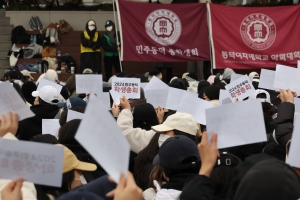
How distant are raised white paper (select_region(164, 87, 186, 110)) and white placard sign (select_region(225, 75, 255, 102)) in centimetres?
58

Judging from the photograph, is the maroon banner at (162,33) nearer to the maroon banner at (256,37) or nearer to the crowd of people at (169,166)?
the maroon banner at (256,37)

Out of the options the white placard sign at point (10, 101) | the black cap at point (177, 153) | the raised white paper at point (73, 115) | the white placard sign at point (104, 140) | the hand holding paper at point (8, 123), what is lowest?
the raised white paper at point (73, 115)

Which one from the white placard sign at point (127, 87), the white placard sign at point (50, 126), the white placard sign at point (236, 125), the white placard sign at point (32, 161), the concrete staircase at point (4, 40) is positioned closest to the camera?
the white placard sign at point (32, 161)

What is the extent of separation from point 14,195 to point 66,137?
2153 millimetres

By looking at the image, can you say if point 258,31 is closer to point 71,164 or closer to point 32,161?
point 71,164

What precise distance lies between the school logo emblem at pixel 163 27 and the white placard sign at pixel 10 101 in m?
11.0

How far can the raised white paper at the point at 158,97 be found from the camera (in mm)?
8562

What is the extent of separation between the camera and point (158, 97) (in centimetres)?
858

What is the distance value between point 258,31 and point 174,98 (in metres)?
7.41

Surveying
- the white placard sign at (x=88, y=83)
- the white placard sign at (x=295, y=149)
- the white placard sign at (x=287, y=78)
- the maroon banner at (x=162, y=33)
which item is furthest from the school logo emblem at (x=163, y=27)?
the white placard sign at (x=295, y=149)

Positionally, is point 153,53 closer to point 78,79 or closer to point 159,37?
point 159,37

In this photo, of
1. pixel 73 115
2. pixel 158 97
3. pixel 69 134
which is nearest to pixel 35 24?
pixel 158 97

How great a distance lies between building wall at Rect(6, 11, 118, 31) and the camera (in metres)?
22.7

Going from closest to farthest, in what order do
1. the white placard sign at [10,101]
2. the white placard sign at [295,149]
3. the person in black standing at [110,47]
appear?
the white placard sign at [295,149], the white placard sign at [10,101], the person in black standing at [110,47]
